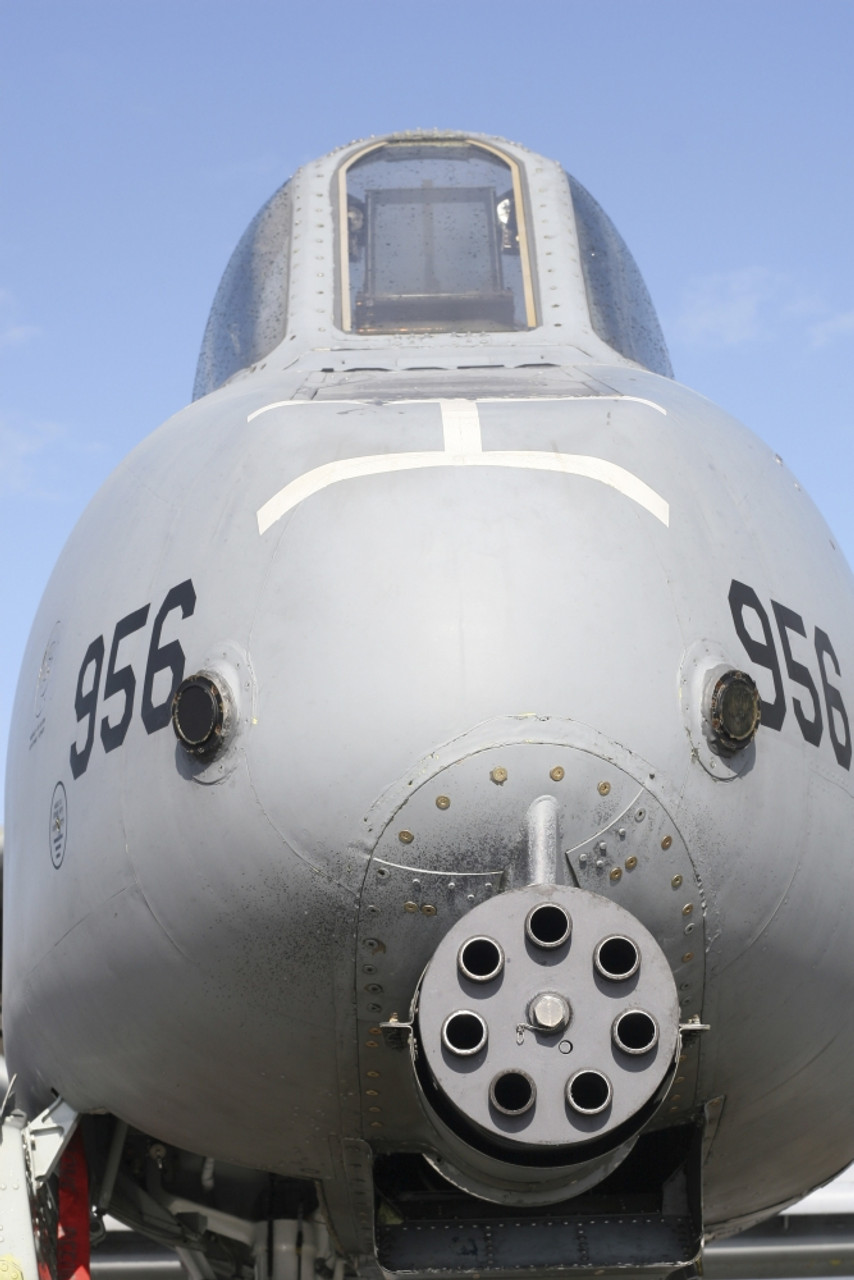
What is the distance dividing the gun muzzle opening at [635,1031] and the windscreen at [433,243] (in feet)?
10.5

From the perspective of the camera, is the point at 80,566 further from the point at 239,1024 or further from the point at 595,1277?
the point at 595,1277

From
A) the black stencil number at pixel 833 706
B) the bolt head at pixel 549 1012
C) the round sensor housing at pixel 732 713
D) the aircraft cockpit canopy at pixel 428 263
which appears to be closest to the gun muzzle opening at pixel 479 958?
the bolt head at pixel 549 1012

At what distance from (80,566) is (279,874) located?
174cm

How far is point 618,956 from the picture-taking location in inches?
151

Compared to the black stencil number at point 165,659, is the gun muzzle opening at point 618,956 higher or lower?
lower

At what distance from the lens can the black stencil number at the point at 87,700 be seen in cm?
476

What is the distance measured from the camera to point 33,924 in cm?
509

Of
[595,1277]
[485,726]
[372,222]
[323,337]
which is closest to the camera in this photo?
[485,726]

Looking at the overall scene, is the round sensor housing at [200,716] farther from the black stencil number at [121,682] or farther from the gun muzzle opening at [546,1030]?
the gun muzzle opening at [546,1030]

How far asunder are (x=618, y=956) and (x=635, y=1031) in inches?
7.0

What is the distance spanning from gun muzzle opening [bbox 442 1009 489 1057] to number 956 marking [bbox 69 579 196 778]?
1218 millimetres

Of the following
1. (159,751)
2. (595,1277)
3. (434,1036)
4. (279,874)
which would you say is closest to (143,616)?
(159,751)

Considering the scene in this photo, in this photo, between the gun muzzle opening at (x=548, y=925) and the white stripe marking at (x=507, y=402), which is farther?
the white stripe marking at (x=507, y=402)

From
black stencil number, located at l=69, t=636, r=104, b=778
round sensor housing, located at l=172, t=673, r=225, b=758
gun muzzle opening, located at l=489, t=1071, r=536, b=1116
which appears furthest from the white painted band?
gun muzzle opening, located at l=489, t=1071, r=536, b=1116
